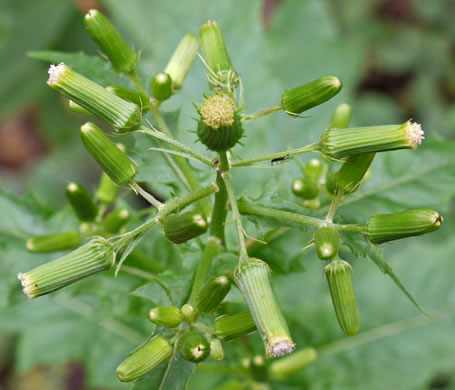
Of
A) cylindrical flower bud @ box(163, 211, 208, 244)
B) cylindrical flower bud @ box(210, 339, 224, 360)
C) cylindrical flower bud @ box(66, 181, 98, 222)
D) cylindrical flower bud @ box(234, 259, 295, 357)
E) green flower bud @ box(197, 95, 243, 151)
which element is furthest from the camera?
cylindrical flower bud @ box(66, 181, 98, 222)

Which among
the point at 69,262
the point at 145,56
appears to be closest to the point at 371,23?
the point at 145,56

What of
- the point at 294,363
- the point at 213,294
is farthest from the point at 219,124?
the point at 294,363

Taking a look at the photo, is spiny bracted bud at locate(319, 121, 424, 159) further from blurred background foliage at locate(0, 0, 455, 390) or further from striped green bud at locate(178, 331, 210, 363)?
striped green bud at locate(178, 331, 210, 363)

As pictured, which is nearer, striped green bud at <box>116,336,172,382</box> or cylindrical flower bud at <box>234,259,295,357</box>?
cylindrical flower bud at <box>234,259,295,357</box>

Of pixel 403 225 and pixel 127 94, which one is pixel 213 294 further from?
Answer: pixel 127 94

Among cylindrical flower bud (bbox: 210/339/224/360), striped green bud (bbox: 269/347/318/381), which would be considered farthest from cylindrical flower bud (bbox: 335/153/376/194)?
striped green bud (bbox: 269/347/318/381)

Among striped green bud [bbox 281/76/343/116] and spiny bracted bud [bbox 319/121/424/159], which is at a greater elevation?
striped green bud [bbox 281/76/343/116]
